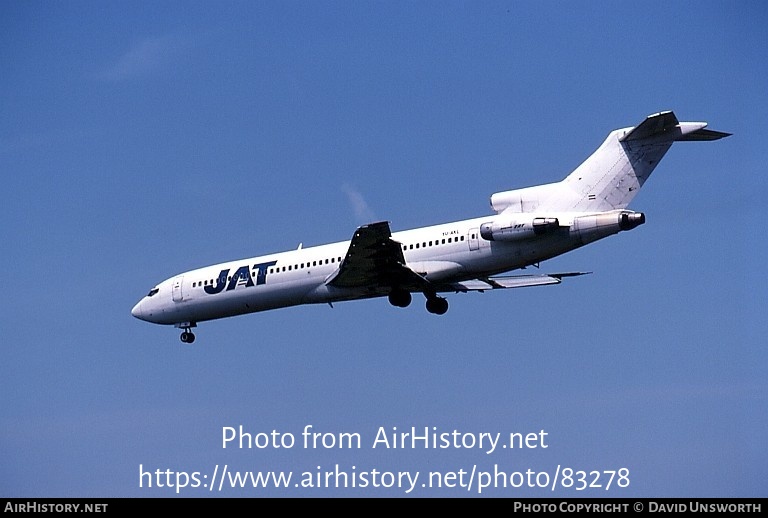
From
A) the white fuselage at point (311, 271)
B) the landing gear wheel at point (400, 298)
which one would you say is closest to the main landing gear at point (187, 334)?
the white fuselage at point (311, 271)

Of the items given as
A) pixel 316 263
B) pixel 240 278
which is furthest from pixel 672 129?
pixel 240 278

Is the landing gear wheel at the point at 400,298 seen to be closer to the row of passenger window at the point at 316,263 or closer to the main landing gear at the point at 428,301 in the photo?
the main landing gear at the point at 428,301

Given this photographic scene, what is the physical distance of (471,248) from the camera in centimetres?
4206

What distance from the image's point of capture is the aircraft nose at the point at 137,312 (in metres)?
50.5

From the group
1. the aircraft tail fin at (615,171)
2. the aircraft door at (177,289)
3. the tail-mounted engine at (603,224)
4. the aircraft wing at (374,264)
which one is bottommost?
the tail-mounted engine at (603,224)

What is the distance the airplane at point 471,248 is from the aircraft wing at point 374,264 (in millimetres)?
35

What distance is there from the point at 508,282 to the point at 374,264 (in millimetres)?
6344

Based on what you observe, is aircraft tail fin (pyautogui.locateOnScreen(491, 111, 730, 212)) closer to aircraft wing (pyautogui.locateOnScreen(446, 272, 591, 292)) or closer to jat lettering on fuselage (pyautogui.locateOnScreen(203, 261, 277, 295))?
aircraft wing (pyautogui.locateOnScreen(446, 272, 591, 292))

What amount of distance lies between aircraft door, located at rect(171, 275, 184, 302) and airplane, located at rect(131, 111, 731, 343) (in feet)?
2.72

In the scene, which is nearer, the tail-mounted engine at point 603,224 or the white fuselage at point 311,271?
the tail-mounted engine at point 603,224

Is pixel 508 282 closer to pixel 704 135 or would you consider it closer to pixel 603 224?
pixel 603 224

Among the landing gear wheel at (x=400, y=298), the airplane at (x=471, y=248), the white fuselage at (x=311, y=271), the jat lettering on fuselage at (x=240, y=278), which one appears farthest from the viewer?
the jat lettering on fuselage at (x=240, y=278)
